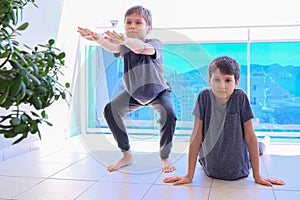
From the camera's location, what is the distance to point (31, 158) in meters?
2.43

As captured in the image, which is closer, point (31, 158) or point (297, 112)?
point (31, 158)

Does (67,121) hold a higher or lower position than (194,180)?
higher

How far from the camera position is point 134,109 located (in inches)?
88.4

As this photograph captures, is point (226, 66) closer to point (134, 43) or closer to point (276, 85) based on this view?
point (134, 43)

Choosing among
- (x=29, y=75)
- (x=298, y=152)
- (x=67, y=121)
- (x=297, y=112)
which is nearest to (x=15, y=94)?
(x=29, y=75)

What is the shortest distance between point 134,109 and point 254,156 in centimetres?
82

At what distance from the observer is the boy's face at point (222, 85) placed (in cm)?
186

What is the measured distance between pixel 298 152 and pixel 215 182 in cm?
108

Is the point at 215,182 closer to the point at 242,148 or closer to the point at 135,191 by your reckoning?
the point at 242,148

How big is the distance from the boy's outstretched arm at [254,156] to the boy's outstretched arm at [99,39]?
0.91 metres

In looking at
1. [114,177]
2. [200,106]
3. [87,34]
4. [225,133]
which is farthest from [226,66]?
[114,177]

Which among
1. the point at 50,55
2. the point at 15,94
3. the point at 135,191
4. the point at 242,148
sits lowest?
the point at 135,191

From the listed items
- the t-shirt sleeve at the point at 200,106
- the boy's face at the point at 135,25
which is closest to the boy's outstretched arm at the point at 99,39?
the boy's face at the point at 135,25

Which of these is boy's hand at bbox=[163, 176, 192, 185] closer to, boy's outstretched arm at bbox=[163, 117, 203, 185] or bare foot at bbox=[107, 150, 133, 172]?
boy's outstretched arm at bbox=[163, 117, 203, 185]
